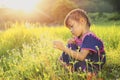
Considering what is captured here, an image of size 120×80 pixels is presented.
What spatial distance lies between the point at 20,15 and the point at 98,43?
18.4 metres

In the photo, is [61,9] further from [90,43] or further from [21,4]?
[90,43]

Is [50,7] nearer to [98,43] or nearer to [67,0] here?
[67,0]

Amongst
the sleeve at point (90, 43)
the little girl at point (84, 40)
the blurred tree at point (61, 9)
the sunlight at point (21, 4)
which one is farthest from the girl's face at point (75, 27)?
the blurred tree at point (61, 9)

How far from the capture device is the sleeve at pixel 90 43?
4.24 meters

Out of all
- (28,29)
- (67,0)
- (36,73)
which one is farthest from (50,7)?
(36,73)

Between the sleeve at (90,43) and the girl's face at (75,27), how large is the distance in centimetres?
10

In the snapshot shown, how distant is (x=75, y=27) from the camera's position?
14.0 feet

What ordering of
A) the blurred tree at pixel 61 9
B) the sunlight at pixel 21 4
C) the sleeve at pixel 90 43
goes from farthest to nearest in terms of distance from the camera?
1. the blurred tree at pixel 61 9
2. the sunlight at pixel 21 4
3. the sleeve at pixel 90 43

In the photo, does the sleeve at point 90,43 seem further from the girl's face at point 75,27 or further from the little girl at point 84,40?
the girl's face at point 75,27

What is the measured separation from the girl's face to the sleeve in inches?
4.0

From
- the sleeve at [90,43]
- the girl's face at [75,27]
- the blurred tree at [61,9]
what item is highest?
the girl's face at [75,27]

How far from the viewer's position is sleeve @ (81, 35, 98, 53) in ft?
13.9

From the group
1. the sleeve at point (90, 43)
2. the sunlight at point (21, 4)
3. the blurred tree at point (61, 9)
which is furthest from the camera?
the blurred tree at point (61, 9)

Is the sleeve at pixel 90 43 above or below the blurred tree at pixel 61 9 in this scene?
above
